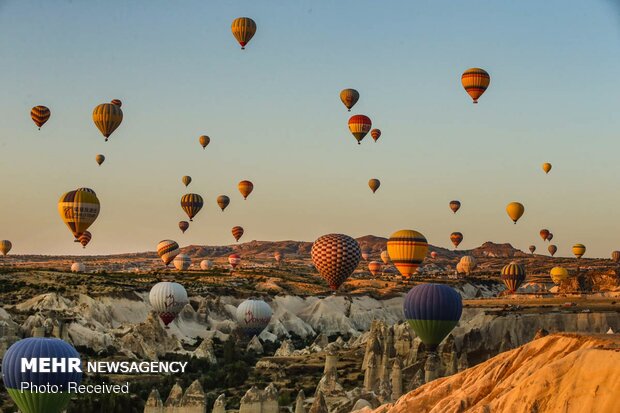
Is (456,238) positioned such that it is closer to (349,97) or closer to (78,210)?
(349,97)

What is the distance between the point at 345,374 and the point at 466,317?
928 inches

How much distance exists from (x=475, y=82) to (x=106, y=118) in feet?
118

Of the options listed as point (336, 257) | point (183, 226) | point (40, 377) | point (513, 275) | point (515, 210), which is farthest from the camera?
point (183, 226)

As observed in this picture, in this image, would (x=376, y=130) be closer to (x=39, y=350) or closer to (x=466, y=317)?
(x=466, y=317)

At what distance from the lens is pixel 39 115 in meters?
105

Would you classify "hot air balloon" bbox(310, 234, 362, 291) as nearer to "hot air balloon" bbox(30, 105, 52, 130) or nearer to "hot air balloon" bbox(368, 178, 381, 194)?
"hot air balloon" bbox(30, 105, 52, 130)

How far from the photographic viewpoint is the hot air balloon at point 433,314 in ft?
223

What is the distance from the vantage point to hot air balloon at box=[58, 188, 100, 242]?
95.2 metres

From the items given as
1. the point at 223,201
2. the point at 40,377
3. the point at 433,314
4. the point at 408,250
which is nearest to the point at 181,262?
the point at 223,201

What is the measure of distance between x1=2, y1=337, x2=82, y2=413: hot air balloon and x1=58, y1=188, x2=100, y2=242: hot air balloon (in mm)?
45215

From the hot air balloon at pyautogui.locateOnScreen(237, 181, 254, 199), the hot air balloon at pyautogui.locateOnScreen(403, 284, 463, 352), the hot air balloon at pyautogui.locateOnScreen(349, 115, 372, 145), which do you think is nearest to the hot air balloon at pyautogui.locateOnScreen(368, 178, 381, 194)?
the hot air balloon at pyautogui.locateOnScreen(237, 181, 254, 199)

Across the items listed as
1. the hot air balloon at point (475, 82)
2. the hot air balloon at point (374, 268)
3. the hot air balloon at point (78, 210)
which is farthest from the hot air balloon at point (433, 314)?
the hot air balloon at point (374, 268)

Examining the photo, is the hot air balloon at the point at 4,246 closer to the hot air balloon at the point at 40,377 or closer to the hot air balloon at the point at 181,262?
the hot air balloon at the point at 181,262

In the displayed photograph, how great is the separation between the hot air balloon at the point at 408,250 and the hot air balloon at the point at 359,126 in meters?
15.7
